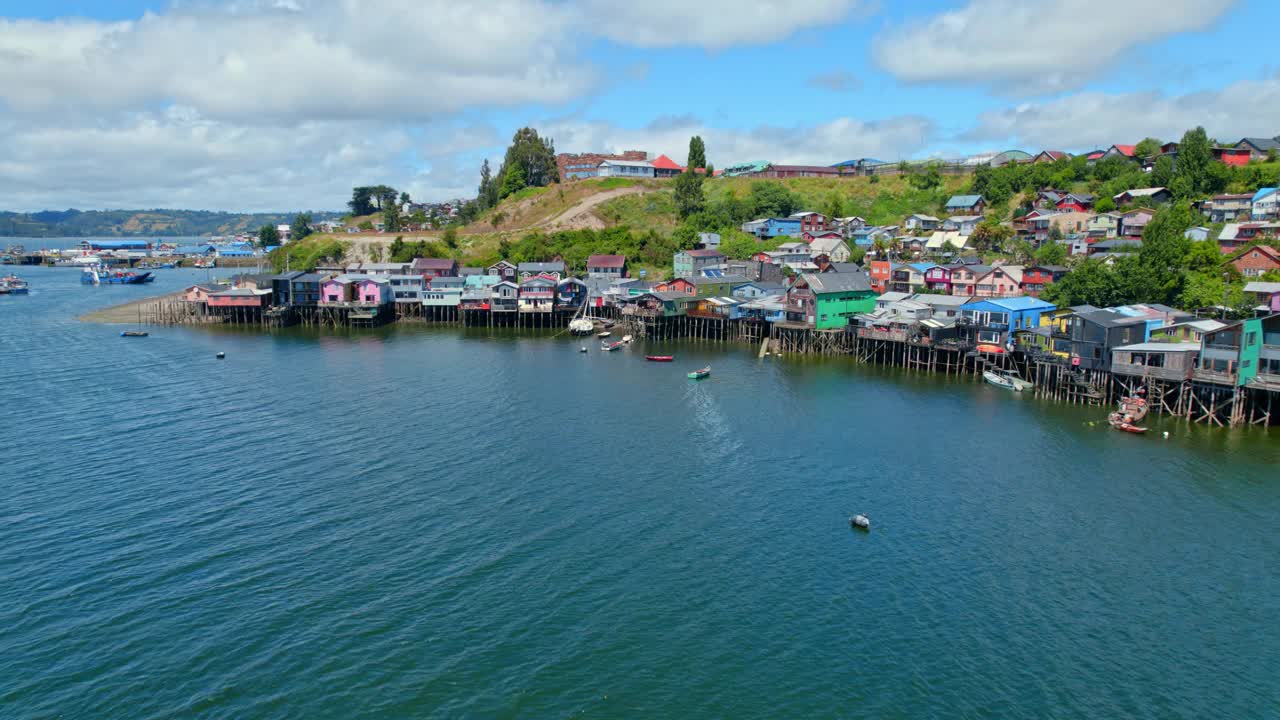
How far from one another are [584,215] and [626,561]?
365ft

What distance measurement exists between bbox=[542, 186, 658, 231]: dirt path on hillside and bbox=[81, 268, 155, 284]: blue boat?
8263cm

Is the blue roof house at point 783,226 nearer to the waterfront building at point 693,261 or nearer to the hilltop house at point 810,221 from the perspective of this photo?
the hilltop house at point 810,221

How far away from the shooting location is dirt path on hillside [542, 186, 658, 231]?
13388 cm

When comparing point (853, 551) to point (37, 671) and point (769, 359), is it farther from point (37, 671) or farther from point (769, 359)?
point (769, 359)

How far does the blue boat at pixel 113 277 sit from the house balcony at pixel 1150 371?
549ft

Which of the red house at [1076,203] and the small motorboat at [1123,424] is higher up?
the red house at [1076,203]

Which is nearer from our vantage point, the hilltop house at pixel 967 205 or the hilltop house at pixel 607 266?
the hilltop house at pixel 607 266

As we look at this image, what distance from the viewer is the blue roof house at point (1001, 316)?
6281cm

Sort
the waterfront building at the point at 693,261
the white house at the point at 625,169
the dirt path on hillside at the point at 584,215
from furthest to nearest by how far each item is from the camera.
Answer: the white house at the point at 625,169, the dirt path on hillside at the point at 584,215, the waterfront building at the point at 693,261

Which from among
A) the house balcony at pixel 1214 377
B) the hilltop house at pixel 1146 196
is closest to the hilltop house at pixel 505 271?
the house balcony at pixel 1214 377

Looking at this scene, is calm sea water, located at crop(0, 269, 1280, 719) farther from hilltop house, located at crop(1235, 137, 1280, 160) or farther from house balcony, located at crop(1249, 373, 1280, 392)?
hilltop house, located at crop(1235, 137, 1280, 160)

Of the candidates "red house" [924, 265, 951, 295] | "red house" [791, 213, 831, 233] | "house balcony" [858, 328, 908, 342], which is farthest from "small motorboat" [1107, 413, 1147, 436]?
"red house" [791, 213, 831, 233]

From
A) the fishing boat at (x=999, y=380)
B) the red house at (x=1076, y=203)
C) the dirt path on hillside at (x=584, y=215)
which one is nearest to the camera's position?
the fishing boat at (x=999, y=380)

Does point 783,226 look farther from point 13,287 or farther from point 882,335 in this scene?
point 13,287
